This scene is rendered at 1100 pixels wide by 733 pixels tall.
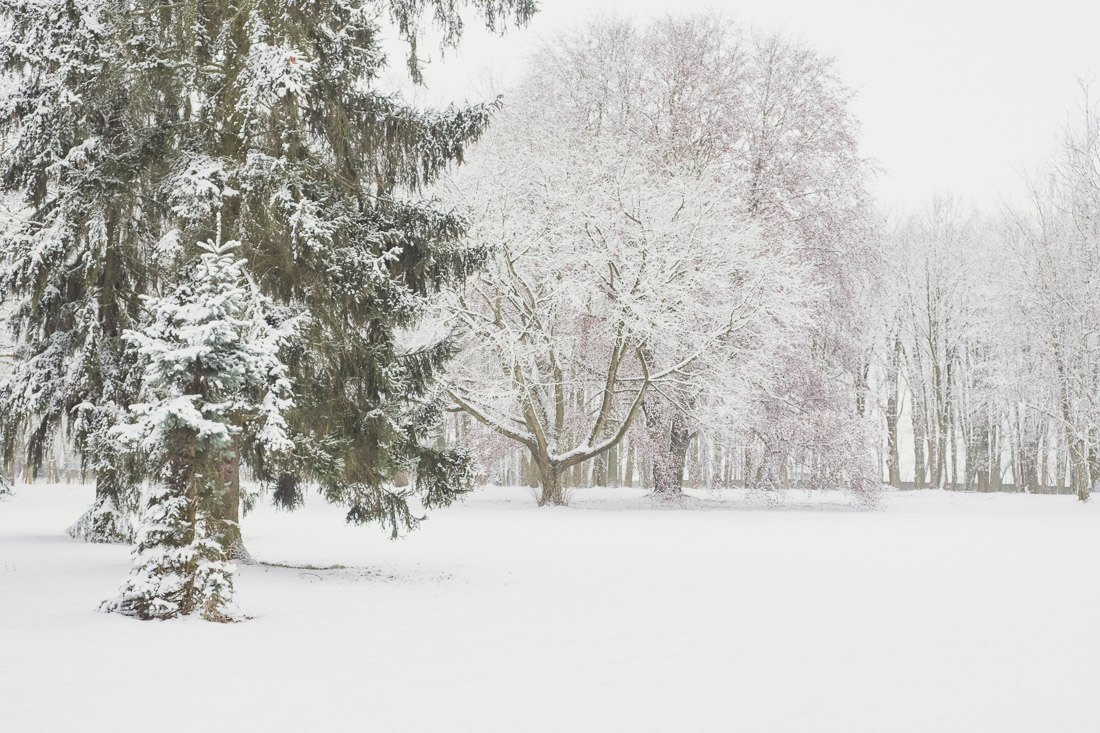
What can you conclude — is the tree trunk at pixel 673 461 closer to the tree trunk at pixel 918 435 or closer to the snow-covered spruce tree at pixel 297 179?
the snow-covered spruce tree at pixel 297 179

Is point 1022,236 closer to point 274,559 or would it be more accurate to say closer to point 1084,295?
point 1084,295

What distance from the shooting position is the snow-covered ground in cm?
443

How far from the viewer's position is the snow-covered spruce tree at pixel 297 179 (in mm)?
8602

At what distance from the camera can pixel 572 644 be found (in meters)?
6.07

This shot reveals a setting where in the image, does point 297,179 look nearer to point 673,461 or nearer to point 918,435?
point 673,461

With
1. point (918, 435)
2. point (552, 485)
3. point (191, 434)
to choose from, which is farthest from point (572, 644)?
point (918, 435)

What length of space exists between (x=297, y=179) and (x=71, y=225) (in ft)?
9.99

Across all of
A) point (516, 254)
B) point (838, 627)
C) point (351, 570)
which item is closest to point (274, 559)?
point (351, 570)

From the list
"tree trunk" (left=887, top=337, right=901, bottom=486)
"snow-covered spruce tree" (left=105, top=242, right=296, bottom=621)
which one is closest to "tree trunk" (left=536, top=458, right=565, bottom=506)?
"snow-covered spruce tree" (left=105, top=242, right=296, bottom=621)

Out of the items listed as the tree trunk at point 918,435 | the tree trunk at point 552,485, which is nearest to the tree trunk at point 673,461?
the tree trunk at point 552,485

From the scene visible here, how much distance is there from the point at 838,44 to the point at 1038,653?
74.5ft

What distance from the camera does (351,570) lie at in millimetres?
10234

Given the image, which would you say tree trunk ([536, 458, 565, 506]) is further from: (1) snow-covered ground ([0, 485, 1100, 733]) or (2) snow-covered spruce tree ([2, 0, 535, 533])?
(2) snow-covered spruce tree ([2, 0, 535, 533])

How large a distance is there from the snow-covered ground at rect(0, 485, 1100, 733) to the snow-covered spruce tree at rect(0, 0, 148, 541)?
1.83 m
